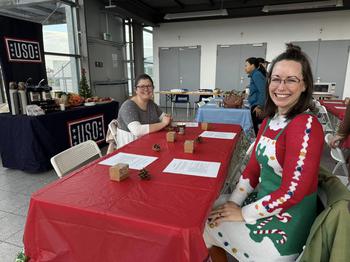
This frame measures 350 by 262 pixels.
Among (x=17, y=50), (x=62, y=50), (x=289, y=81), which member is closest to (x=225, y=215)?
(x=289, y=81)

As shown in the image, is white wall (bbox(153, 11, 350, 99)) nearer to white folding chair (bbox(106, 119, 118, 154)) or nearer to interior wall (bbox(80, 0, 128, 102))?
interior wall (bbox(80, 0, 128, 102))

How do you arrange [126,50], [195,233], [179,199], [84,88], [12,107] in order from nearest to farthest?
[195,233]
[179,199]
[12,107]
[84,88]
[126,50]

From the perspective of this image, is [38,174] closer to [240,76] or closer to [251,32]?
[240,76]

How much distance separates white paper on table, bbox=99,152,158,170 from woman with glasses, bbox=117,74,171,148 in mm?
578

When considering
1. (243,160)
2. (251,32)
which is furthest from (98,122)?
(251,32)

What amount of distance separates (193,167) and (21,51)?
337 centimetres

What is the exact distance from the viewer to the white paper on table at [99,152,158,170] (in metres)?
1.35

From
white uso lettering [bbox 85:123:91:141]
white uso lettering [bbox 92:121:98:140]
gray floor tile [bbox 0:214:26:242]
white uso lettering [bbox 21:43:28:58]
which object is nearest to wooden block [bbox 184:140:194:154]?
gray floor tile [bbox 0:214:26:242]

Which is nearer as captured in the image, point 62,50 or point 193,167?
point 193,167

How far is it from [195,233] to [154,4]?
8125 mm

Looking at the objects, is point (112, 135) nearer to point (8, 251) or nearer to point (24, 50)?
point (8, 251)

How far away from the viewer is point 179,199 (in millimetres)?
960

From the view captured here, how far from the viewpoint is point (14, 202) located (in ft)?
7.84

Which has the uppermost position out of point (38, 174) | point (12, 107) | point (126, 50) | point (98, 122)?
point (126, 50)
